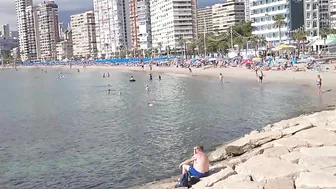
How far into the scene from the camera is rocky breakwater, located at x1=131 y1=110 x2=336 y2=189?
885cm

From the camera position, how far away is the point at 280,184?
29.0ft

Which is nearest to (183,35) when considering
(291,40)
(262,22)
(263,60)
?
(262,22)

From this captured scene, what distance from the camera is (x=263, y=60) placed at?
66.2 meters

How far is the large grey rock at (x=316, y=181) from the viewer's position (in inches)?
322

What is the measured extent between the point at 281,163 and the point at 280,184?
1423 millimetres

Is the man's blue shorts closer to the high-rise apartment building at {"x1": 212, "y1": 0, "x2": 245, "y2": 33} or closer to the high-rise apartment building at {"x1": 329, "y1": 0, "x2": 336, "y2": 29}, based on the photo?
the high-rise apartment building at {"x1": 329, "y1": 0, "x2": 336, "y2": 29}

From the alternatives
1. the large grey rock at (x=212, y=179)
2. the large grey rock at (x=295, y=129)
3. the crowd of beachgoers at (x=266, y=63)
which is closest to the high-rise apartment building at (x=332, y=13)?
the crowd of beachgoers at (x=266, y=63)

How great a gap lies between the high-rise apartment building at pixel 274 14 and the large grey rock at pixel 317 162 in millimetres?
89442

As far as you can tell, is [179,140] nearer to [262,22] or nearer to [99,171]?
[99,171]

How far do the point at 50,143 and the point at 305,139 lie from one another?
45.0ft

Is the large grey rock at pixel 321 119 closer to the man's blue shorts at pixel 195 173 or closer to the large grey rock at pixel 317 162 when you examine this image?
the large grey rock at pixel 317 162

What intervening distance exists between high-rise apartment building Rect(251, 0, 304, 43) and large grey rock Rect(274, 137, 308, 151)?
86.6 metres

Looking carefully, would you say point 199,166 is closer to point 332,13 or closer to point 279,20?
point 279,20

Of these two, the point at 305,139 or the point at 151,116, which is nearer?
the point at 305,139
